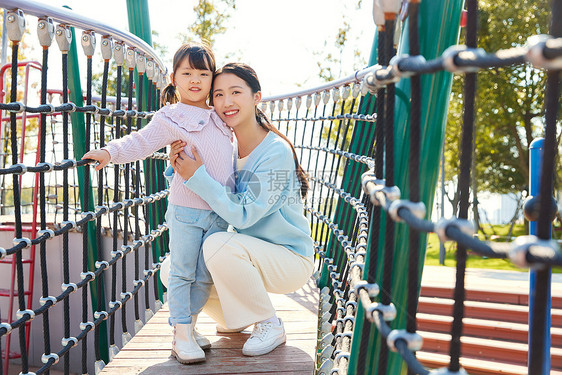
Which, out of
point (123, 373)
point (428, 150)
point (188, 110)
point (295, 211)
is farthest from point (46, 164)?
point (428, 150)

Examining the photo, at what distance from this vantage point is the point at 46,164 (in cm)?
167

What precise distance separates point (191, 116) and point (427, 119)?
1109 millimetres

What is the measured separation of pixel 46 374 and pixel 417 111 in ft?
5.54

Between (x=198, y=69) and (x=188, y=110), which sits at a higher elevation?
(x=198, y=69)

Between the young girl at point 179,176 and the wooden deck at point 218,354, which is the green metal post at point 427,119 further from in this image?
the young girl at point 179,176

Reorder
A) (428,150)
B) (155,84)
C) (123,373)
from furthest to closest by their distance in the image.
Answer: (155,84), (123,373), (428,150)

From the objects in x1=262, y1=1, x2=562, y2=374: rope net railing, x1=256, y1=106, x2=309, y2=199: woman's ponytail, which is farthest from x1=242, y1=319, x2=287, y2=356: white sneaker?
x1=256, y1=106, x2=309, y2=199: woman's ponytail

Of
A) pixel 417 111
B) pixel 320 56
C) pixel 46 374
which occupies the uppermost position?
pixel 320 56

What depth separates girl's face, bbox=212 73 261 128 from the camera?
1989mm

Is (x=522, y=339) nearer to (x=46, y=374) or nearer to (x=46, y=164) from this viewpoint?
(x=46, y=374)

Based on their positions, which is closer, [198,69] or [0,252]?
[0,252]

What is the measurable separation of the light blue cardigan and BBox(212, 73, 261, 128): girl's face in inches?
5.1

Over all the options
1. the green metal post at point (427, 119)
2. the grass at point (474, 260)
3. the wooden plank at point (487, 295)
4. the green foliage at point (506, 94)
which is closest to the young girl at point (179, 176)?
the green metal post at point (427, 119)

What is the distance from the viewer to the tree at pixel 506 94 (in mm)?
9570
